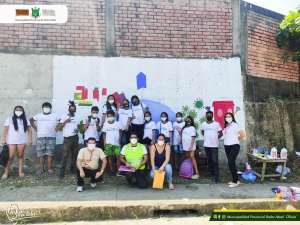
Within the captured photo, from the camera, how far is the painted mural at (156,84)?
666 centimetres

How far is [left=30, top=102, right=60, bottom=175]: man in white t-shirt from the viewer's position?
5.92 metres

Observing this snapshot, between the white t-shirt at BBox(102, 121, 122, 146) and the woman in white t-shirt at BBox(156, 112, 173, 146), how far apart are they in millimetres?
1133

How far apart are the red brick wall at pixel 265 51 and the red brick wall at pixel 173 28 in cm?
80

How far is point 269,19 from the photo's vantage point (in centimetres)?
784

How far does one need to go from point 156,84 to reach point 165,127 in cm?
136

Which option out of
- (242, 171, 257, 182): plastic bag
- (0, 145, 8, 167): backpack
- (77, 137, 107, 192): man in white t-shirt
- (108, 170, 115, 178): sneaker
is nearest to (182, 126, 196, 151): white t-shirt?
(242, 171, 257, 182): plastic bag

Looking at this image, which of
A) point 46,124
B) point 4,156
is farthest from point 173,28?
point 4,156

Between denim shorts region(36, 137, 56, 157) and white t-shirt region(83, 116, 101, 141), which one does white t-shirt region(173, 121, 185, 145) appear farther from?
denim shorts region(36, 137, 56, 157)

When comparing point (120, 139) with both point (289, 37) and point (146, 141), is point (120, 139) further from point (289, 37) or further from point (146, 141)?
point (289, 37)

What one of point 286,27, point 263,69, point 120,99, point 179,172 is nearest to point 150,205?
point 179,172

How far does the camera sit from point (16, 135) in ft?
18.7

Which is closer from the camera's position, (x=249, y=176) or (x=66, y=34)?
(x=249, y=176)

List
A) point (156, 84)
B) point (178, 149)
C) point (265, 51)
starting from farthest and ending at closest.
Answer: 1. point (265, 51)
2. point (156, 84)
3. point (178, 149)

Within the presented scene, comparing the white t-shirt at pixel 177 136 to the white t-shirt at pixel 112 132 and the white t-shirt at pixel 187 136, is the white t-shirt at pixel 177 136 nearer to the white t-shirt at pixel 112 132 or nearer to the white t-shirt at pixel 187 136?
the white t-shirt at pixel 187 136
